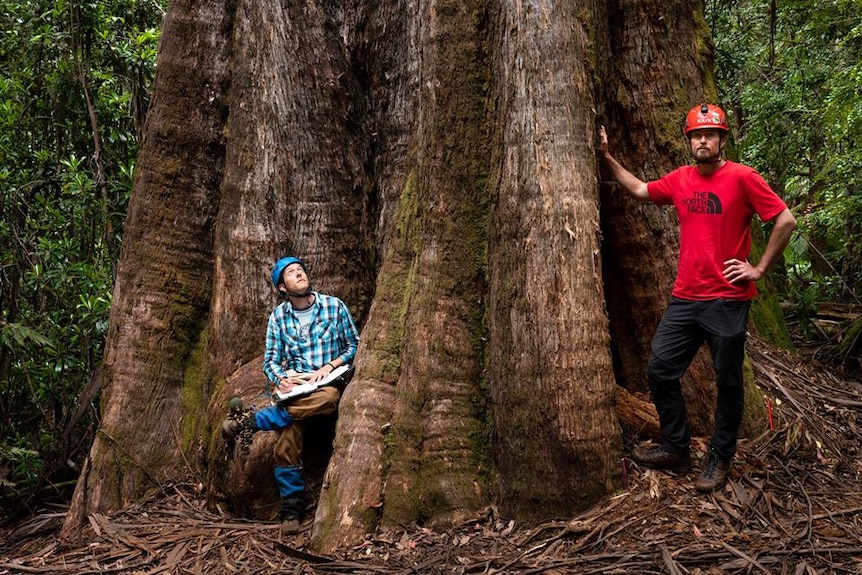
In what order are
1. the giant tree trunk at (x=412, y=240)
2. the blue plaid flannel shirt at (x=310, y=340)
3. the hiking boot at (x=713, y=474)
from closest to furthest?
1. the hiking boot at (x=713, y=474)
2. the giant tree trunk at (x=412, y=240)
3. the blue plaid flannel shirt at (x=310, y=340)

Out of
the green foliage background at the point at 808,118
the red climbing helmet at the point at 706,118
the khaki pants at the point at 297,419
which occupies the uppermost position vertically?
the green foliage background at the point at 808,118

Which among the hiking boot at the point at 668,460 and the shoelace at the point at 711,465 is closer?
the shoelace at the point at 711,465

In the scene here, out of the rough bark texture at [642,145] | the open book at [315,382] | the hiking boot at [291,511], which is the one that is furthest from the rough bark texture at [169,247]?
the rough bark texture at [642,145]

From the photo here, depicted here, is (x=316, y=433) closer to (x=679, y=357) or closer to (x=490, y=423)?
(x=490, y=423)

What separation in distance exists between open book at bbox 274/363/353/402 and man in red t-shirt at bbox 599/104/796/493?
1.87 m

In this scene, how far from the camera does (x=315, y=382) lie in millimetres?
4992

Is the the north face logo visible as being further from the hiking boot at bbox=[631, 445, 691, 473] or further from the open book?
the open book

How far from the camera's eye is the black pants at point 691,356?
4.13 meters

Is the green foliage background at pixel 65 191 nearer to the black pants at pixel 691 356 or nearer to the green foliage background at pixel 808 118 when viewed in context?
the green foliage background at pixel 808 118

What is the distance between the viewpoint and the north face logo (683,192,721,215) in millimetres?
4176

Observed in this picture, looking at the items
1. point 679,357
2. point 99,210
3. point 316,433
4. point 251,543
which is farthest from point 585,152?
point 99,210

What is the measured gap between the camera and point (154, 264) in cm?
617

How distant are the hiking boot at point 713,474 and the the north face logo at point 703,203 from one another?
126cm

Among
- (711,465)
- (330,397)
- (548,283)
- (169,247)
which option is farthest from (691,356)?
(169,247)
